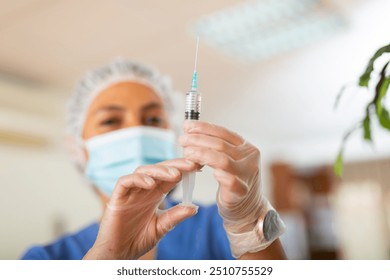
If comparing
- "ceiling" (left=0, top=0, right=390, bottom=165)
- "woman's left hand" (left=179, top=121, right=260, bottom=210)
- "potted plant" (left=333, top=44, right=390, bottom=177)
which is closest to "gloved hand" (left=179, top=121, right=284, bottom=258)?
"woman's left hand" (left=179, top=121, right=260, bottom=210)

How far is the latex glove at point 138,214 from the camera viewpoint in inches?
21.5

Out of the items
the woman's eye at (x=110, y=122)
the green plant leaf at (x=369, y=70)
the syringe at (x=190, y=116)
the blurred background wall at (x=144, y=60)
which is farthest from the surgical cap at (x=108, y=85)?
the green plant leaf at (x=369, y=70)

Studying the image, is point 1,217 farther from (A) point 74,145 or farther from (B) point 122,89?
(B) point 122,89

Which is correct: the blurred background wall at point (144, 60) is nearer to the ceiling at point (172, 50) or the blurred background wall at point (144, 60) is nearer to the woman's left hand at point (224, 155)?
the ceiling at point (172, 50)

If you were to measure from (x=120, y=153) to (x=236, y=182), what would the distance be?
44 centimetres

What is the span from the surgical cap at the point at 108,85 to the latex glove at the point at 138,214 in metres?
0.49

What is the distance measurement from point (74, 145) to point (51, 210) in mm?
1350

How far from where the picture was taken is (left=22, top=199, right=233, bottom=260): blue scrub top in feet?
2.68

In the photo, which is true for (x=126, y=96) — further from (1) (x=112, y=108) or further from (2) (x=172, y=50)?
(2) (x=172, y=50)

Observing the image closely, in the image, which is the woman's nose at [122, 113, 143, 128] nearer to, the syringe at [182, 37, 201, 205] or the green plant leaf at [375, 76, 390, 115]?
the syringe at [182, 37, 201, 205]

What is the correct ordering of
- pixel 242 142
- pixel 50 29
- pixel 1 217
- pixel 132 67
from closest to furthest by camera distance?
pixel 242 142 < pixel 132 67 < pixel 50 29 < pixel 1 217

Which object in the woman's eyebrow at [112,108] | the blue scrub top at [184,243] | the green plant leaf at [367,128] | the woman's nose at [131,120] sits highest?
the woman's eyebrow at [112,108]

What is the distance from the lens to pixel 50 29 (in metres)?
1.86
